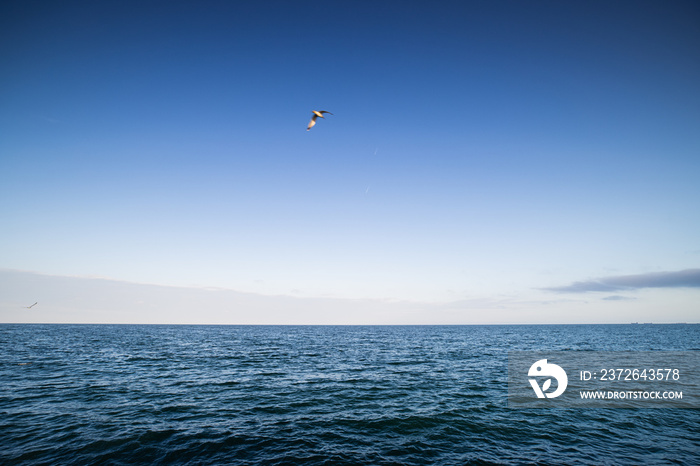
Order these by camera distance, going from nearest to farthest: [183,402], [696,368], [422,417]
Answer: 1. [422,417]
2. [183,402]
3. [696,368]

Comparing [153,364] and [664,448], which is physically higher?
[664,448]

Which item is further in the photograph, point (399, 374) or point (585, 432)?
point (399, 374)

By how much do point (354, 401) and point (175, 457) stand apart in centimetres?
1183

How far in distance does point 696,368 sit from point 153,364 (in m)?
63.8

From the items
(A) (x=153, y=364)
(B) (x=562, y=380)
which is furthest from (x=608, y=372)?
(A) (x=153, y=364)

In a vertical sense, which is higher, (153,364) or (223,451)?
(223,451)

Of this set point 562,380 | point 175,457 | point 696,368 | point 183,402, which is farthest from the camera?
point 696,368

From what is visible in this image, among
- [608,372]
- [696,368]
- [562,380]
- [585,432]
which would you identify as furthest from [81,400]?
[696,368]

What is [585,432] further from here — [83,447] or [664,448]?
[83,447]

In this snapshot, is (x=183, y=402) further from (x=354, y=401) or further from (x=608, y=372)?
(x=608, y=372)

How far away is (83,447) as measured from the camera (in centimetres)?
1436

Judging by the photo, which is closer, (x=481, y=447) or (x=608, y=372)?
(x=481, y=447)

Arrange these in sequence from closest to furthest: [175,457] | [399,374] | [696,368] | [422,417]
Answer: [175,457]
[422,417]
[399,374]
[696,368]

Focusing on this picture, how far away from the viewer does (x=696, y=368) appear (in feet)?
114
